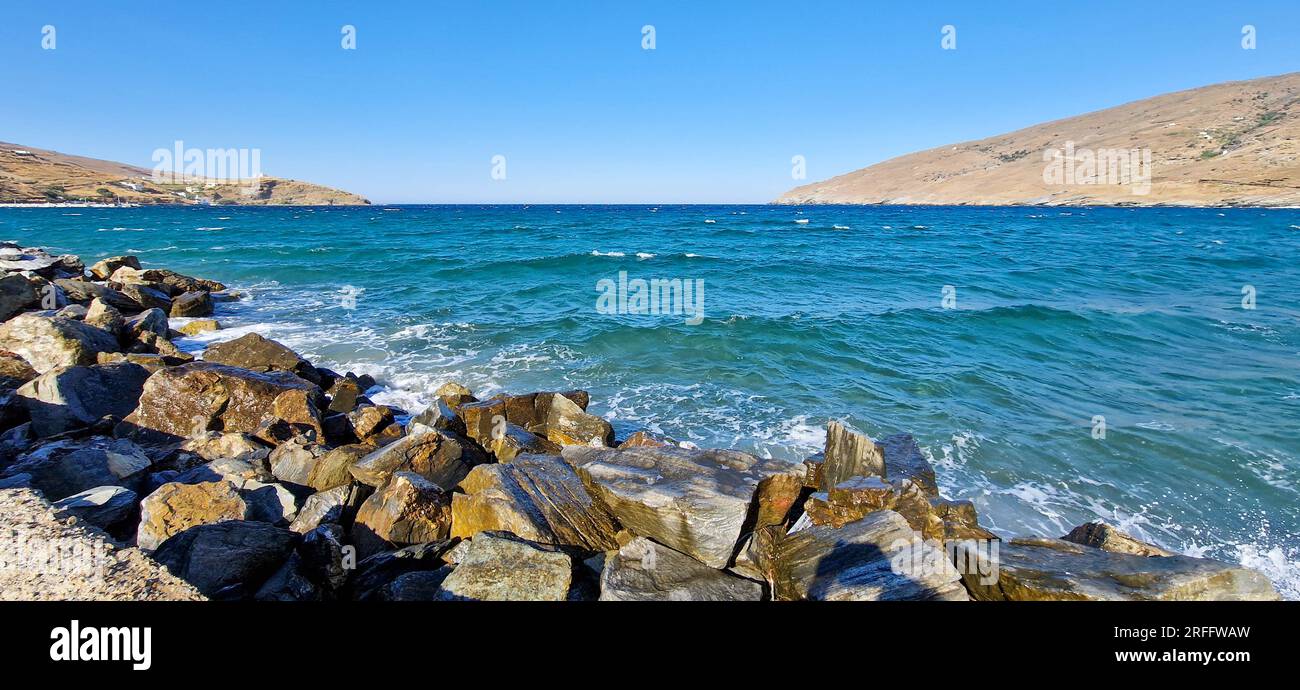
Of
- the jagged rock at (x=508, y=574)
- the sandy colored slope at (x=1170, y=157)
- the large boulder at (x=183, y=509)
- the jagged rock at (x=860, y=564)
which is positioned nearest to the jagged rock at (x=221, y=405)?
the large boulder at (x=183, y=509)

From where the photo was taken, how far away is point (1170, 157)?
124250mm

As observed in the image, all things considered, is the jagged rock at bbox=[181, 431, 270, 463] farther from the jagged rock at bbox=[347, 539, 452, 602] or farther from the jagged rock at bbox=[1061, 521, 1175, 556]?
the jagged rock at bbox=[1061, 521, 1175, 556]

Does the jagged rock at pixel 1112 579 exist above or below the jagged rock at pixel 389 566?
above

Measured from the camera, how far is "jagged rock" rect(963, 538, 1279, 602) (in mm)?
4188

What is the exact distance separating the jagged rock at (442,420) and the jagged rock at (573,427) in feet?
5.20

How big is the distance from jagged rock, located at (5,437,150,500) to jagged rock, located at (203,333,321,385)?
4.51 metres

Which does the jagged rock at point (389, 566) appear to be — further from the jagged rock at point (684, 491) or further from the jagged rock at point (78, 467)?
the jagged rock at point (78, 467)

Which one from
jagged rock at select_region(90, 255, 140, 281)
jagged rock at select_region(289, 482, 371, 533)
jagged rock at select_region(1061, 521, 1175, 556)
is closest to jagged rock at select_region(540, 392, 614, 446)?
jagged rock at select_region(289, 482, 371, 533)

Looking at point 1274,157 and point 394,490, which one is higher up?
point 1274,157

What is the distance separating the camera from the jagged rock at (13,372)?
9.85m
